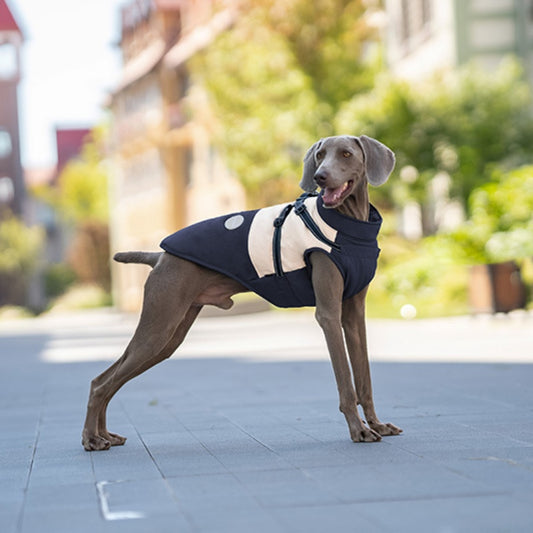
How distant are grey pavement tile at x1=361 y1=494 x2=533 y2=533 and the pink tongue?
7.47ft

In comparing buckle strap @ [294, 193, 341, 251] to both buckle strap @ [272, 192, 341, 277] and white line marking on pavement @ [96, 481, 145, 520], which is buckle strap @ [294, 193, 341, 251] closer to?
buckle strap @ [272, 192, 341, 277]

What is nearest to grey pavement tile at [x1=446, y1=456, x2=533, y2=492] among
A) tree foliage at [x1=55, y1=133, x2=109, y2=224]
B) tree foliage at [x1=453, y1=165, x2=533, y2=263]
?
tree foliage at [x1=453, y1=165, x2=533, y2=263]

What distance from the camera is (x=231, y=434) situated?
7.23 metres

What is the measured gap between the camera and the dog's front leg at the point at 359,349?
6.81m

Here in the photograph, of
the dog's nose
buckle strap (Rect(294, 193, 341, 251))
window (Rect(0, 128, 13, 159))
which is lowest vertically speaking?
buckle strap (Rect(294, 193, 341, 251))

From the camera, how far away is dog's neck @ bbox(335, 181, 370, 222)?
6703 mm

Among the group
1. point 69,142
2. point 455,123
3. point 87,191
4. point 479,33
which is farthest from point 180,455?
point 69,142

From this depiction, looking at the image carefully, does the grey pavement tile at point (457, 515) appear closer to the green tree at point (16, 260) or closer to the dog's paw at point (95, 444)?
the dog's paw at point (95, 444)

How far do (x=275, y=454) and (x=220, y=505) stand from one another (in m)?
1.44

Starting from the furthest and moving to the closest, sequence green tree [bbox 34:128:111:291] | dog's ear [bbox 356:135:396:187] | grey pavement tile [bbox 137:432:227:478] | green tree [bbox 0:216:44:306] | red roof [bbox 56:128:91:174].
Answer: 1. red roof [bbox 56:128:91:174]
2. green tree [bbox 34:128:111:291]
3. green tree [bbox 0:216:44:306]
4. dog's ear [bbox 356:135:396:187]
5. grey pavement tile [bbox 137:432:227:478]

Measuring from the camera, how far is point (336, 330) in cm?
647

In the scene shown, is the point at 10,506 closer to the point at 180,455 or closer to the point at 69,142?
the point at 180,455

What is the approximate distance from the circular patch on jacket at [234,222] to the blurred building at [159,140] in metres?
32.8

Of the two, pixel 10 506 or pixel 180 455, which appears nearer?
pixel 10 506
